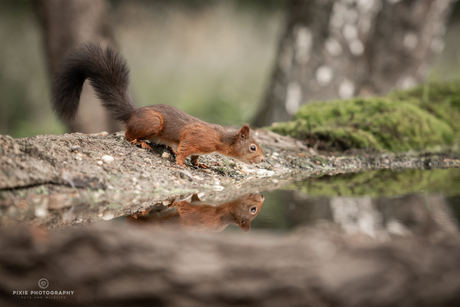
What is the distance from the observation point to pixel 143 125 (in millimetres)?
3400

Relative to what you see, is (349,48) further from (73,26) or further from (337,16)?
(73,26)

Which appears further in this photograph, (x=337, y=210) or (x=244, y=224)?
(x=337, y=210)

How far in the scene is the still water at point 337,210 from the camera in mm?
1586

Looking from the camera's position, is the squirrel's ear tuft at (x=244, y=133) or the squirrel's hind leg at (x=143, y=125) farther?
the squirrel's ear tuft at (x=244, y=133)

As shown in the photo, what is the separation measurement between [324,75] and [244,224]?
6.11 metres

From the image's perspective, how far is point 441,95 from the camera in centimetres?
586

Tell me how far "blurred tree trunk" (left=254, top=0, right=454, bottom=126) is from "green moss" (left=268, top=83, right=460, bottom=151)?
6.70 ft

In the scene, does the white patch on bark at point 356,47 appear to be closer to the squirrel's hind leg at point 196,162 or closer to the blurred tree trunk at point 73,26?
the blurred tree trunk at point 73,26

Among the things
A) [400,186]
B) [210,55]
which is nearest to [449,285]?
[400,186]

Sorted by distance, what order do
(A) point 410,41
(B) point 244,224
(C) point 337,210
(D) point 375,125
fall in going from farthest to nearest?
(A) point 410,41, (D) point 375,125, (C) point 337,210, (B) point 244,224

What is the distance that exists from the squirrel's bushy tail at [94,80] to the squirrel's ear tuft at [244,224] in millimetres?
2298

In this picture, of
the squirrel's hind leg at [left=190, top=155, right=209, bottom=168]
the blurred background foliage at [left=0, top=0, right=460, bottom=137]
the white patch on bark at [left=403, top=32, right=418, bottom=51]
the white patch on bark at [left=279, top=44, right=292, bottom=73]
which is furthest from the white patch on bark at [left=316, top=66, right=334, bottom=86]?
the squirrel's hind leg at [left=190, top=155, right=209, bottom=168]

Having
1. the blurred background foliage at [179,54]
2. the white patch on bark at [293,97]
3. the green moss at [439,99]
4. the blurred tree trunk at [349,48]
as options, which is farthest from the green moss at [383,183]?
the blurred background foliage at [179,54]

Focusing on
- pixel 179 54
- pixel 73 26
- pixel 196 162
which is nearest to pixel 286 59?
pixel 73 26
